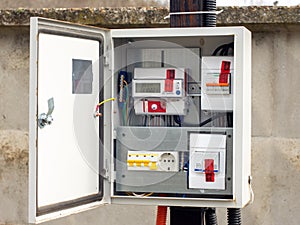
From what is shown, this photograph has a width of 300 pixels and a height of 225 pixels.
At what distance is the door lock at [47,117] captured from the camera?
3231 millimetres

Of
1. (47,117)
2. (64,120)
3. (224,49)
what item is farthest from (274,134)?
(47,117)

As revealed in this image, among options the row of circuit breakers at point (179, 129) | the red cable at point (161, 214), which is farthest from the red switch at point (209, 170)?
the red cable at point (161, 214)

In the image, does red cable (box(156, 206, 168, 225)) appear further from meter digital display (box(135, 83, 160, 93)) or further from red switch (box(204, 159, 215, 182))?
meter digital display (box(135, 83, 160, 93))

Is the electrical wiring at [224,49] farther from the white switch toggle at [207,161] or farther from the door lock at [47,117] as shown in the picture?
the door lock at [47,117]

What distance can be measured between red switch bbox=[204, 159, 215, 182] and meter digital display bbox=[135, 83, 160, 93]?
38cm

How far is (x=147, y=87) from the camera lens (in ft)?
12.4

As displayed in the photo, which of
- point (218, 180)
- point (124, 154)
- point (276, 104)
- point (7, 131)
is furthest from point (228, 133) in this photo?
point (7, 131)

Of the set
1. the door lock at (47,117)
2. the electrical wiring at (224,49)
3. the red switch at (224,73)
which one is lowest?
the door lock at (47,117)

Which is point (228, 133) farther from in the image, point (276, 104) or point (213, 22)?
point (276, 104)

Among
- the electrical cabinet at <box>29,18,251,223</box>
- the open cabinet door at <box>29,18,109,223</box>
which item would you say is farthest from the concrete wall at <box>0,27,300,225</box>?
the open cabinet door at <box>29,18,109,223</box>

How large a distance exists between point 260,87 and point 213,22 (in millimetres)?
1105

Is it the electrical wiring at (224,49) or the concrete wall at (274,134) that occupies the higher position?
the electrical wiring at (224,49)

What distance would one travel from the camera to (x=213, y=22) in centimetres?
372

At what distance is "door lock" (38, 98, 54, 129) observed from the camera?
323 centimetres
